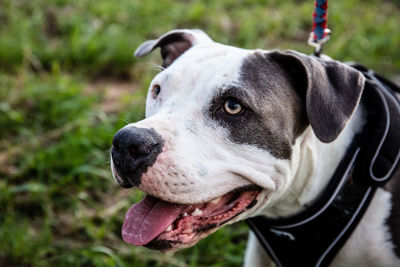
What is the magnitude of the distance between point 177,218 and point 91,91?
285cm

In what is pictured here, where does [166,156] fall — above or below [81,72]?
above

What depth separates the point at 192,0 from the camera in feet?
22.5

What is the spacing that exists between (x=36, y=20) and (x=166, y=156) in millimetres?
3932

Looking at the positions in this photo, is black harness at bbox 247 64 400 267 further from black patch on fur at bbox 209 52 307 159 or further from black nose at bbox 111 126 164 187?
black nose at bbox 111 126 164 187

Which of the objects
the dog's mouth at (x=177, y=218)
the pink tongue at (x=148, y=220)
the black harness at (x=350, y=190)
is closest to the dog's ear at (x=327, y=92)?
the black harness at (x=350, y=190)

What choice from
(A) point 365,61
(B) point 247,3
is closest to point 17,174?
(A) point 365,61

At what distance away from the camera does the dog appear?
2119 mm

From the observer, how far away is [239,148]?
2232mm

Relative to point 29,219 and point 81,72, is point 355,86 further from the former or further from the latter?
point 81,72

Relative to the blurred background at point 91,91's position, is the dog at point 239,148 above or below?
above

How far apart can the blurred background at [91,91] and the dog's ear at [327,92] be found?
1384mm

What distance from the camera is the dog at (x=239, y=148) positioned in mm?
2119

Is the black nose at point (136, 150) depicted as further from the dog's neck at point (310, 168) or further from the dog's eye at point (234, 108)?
the dog's neck at point (310, 168)

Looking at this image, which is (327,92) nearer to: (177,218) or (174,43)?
(177,218)
